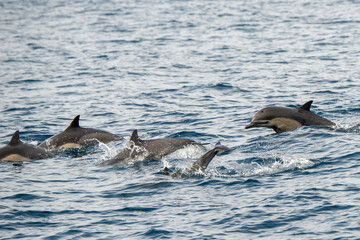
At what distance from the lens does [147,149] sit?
18.4 m

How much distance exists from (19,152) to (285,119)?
784 cm

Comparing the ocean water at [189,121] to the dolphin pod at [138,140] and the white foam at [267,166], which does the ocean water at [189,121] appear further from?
the dolphin pod at [138,140]

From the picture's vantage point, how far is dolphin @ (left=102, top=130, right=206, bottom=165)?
1822cm

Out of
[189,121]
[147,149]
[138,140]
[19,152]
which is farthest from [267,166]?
[19,152]

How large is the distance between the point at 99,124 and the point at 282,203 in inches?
435

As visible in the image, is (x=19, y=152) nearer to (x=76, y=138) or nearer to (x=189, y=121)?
(x=76, y=138)

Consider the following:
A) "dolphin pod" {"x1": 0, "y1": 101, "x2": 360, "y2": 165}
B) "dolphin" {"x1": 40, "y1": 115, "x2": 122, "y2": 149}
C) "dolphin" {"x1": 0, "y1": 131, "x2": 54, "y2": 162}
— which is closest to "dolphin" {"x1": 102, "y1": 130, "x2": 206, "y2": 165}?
"dolphin pod" {"x1": 0, "y1": 101, "x2": 360, "y2": 165}

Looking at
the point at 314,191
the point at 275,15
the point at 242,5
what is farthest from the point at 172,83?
the point at 242,5

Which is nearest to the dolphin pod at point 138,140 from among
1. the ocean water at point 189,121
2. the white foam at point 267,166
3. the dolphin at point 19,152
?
the dolphin at point 19,152

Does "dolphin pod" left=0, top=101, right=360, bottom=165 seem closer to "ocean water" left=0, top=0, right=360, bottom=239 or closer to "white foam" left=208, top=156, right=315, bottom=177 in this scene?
"ocean water" left=0, top=0, right=360, bottom=239

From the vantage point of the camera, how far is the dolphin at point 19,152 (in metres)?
18.8

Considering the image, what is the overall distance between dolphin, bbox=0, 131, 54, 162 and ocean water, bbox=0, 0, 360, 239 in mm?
322

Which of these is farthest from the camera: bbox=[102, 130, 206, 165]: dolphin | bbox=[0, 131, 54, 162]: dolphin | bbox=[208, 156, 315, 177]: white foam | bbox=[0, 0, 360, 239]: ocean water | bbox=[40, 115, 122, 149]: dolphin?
bbox=[40, 115, 122, 149]: dolphin

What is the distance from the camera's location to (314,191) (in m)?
14.4
